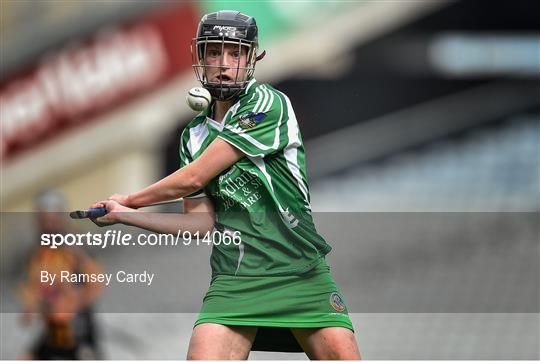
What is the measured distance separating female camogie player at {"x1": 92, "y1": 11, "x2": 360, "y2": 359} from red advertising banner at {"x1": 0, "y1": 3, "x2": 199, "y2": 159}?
590 cm

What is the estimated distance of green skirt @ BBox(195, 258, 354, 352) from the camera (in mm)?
3205

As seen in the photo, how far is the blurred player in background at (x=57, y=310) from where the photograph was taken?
5.93 metres

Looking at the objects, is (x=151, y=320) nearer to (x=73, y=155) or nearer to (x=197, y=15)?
(x=73, y=155)

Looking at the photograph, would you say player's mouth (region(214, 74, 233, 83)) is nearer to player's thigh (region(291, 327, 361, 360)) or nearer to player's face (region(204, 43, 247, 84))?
player's face (region(204, 43, 247, 84))

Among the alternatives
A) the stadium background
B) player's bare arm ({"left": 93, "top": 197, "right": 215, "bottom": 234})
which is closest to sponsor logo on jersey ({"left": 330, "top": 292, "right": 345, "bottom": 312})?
player's bare arm ({"left": 93, "top": 197, "right": 215, "bottom": 234})

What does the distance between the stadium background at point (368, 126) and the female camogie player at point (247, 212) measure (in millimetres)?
4670

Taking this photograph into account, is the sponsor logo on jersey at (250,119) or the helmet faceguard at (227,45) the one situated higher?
the helmet faceguard at (227,45)

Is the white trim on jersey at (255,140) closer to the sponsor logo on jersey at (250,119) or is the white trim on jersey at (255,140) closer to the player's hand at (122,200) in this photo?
the sponsor logo on jersey at (250,119)

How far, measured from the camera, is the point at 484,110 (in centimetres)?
1040

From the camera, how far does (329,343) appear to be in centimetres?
321

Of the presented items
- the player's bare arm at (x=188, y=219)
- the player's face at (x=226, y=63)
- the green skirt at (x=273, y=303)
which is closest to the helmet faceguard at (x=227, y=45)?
the player's face at (x=226, y=63)

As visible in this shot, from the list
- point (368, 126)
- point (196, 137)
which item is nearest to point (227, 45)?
point (196, 137)

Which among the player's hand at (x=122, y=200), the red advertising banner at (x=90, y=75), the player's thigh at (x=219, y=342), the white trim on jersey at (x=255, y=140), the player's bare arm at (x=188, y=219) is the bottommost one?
the red advertising banner at (x=90, y=75)

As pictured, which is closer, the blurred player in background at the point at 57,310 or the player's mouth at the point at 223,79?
the player's mouth at the point at 223,79
